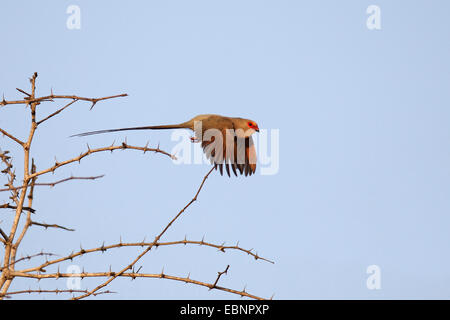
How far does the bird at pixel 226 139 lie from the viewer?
6.04 metres

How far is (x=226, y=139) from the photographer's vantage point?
6.34 meters

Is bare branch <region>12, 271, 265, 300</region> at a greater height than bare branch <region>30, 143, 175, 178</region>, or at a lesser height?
lesser

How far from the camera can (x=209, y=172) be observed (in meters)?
3.83

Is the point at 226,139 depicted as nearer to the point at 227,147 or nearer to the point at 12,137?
the point at 227,147

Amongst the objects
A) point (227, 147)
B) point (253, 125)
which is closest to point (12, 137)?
point (227, 147)

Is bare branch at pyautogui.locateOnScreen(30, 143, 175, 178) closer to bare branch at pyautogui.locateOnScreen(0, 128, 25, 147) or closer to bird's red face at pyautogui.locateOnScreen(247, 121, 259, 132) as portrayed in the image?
bare branch at pyautogui.locateOnScreen(0, 128, 25, 147)

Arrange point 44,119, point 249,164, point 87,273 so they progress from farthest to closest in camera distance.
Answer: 1. point 249,164
2. point 44,119
3. point 87,273

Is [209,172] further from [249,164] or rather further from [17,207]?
[249,164]

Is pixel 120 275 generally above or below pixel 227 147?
below

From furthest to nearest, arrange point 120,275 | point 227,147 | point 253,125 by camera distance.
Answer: point 253,125 → point 227,147 → point 120,275

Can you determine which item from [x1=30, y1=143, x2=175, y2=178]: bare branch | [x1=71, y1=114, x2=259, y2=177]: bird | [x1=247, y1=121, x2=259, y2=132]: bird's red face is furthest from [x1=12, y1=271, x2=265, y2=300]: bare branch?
[x1=247, y1=121, x2=259, y2=132]: bird's red face

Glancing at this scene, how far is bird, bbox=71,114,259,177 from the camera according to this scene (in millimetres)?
6035
